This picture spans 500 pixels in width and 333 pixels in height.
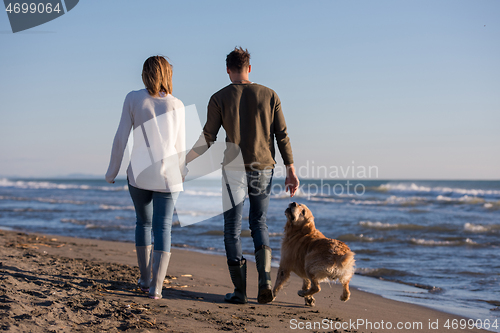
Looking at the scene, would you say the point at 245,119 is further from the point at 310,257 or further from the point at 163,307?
the point at 163,307

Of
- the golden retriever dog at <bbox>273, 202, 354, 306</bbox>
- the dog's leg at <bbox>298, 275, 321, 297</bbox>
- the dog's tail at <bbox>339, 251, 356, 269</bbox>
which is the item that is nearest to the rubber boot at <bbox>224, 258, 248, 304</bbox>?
the golden retriever dog at <bbox>273, 202, 354, 306</bbox>

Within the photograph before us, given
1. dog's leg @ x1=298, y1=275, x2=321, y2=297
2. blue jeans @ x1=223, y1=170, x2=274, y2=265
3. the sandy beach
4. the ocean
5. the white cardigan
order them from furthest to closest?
the ocean, dog's leg @ x1=298, y1=275, x2=321, y2=297, blue jeans @ x1=223, y1=170, x2=274, y2=265, the white cardigan, the sandy beach

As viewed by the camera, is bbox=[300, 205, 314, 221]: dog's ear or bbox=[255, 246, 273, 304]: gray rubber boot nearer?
bbox=[255, 246, 273, 304]: gray rubber boot

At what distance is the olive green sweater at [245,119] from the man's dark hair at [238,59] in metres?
0.16

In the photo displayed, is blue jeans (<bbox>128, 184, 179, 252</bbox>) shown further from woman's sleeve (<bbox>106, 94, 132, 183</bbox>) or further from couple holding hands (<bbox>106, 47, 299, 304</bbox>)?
woman's sleeve (<bbox>106, 94, 132, 183</bbox>)

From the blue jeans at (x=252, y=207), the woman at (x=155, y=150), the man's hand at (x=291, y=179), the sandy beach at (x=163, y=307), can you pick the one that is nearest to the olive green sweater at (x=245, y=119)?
the blue jeans at (x=252, y=207)

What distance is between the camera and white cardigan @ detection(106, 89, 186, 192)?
2947 millimetres

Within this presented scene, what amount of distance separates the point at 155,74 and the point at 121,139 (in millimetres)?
575

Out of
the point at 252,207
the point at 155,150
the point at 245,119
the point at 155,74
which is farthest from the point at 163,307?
the point at 155,74

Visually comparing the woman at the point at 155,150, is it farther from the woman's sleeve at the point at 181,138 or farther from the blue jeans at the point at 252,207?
the blue jeans at the point at 252,207

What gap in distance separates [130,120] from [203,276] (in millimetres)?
2306

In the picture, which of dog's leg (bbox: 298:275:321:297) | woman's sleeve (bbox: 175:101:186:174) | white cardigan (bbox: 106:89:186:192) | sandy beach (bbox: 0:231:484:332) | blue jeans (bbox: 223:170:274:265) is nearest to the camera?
sandy beach (bbox: 0:231:484:332)

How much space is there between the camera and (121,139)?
295 cm

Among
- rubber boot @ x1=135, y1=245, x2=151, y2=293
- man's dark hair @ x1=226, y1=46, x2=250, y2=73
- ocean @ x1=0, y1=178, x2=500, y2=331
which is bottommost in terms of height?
ocean @ x1=0, y1=178, x2=500, y2=331
